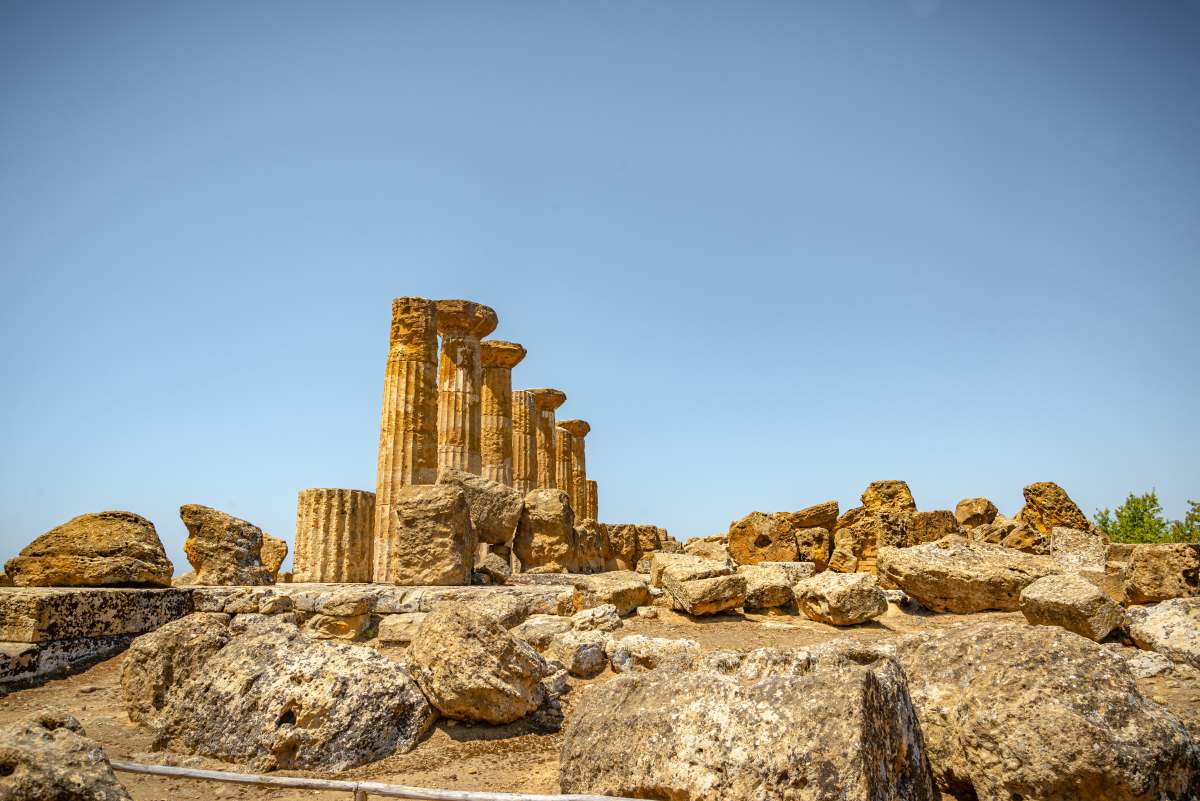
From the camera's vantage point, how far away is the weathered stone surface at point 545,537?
11672mm

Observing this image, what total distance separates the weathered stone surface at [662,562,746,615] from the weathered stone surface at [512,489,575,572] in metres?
2.75

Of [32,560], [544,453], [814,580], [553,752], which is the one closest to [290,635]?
[553,752]

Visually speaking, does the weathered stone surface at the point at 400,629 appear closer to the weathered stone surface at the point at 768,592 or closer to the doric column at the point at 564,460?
the weathered stone surface at the point at 768,592

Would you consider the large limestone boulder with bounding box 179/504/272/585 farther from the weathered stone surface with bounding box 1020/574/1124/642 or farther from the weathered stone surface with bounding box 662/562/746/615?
the weathered stone surface with bounding box 1020/574/1124/642

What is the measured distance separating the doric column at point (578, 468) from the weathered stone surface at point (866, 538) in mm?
12303

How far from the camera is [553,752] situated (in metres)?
5.00

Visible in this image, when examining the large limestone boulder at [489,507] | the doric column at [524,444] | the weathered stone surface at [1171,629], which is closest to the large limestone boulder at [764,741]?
the weathered stone surface at [1171,629]

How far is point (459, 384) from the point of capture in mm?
14461

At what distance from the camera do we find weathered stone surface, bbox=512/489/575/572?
11.7 meters

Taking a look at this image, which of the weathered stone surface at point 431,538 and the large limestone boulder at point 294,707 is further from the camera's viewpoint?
the weathered stone surface at point 431,538

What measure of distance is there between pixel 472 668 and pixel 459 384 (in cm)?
956

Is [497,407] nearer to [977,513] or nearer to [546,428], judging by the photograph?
[546,428]

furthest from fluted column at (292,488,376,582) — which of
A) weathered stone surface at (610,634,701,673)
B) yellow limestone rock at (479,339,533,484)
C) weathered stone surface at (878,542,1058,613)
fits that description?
weathered stone surface at (878,542,1058,613)

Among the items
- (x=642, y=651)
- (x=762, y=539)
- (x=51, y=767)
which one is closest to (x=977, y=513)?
(x=762, y=539)
